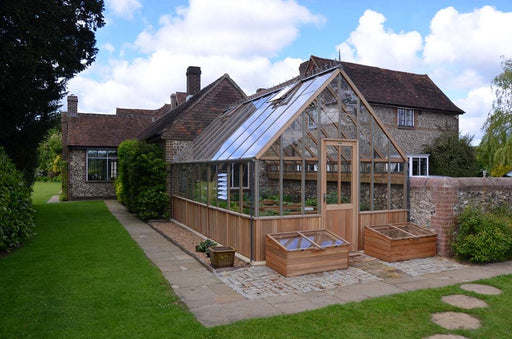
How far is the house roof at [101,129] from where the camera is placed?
76.3ft

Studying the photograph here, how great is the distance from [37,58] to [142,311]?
322 inches

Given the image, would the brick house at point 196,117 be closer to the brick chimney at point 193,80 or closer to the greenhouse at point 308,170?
the greenhouse at point 308,170

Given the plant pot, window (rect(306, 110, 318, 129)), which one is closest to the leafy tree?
the plant pot

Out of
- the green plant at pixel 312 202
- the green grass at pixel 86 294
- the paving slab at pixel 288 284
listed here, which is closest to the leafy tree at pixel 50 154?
the green grass at pixel 86 294

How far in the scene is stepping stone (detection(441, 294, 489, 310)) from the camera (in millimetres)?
5675

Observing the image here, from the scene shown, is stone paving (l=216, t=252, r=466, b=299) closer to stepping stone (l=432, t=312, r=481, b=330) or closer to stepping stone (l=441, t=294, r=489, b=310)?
stepping stone (l=441, t=294, r=489, b=310)

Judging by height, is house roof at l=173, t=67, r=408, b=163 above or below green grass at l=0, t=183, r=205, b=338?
above

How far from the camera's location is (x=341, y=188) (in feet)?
29.2

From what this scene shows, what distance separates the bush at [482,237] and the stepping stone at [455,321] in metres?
3.22

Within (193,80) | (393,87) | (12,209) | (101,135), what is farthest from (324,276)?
(101,135)

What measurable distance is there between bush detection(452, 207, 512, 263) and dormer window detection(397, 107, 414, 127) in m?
15.6

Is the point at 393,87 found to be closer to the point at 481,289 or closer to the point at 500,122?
the point at 500,122

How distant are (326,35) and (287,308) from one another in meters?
7.06

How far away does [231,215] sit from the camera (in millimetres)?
9133
